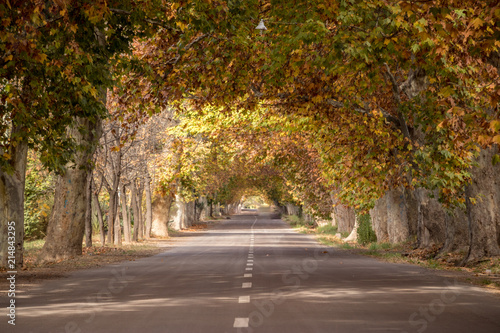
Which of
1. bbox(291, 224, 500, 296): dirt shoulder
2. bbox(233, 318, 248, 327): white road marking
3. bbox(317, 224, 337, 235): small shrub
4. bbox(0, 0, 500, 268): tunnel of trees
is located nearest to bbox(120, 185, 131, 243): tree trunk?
bbox(0, 0, 500, 268): tunnel of trees

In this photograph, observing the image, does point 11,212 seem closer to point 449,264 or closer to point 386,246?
point 449,264

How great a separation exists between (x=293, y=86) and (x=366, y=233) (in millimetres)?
15922

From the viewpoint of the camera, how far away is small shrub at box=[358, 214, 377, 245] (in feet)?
120

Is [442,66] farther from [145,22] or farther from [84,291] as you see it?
[84,291]

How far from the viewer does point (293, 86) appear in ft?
73.8

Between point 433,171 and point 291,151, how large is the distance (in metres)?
Answer: 16.7

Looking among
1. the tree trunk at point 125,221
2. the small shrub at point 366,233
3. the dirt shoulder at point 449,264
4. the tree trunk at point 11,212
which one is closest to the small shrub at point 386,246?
the dirt shoulder at point 449,264

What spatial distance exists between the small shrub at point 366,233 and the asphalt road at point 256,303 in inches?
756

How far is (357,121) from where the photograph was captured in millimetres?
23844

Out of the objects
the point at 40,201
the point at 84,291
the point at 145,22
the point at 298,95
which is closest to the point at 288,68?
the point at 298,95

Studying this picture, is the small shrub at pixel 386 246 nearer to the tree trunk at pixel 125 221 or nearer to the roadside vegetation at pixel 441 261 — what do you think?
the roadside vegetation at pixel 441 261

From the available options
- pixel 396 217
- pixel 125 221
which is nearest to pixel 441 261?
pixel 396 217

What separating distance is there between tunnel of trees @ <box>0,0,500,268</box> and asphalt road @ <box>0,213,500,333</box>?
8.02 feet

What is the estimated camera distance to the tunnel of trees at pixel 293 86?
13727 mm
